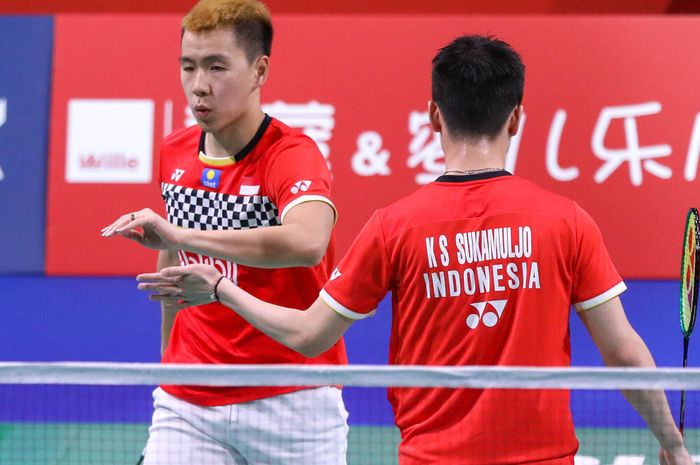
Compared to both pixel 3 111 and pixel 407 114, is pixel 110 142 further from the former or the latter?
pixel 407 114

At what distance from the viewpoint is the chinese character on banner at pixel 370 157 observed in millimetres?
6758

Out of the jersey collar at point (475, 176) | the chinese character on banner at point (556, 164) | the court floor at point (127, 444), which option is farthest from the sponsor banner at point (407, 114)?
the jersey collar at point (475, 176)

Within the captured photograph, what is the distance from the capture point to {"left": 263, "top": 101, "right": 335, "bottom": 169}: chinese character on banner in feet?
22.2

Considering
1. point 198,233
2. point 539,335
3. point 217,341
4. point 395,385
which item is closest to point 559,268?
point 539,335

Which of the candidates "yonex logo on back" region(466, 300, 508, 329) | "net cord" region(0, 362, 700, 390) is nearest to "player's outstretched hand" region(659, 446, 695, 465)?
"net cord" region(0, 362, 700, 390)

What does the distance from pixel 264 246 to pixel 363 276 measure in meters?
0.63

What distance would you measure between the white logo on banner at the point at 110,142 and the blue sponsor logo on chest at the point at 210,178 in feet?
11.9

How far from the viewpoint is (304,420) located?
3.07 metres

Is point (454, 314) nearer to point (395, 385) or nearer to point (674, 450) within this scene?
point (395, 385)

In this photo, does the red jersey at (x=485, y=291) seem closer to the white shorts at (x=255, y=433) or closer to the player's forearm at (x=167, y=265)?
the white shorts at (x=255, y=433)

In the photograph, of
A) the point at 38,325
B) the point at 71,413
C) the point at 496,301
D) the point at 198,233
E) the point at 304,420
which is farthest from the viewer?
the point at 38,325

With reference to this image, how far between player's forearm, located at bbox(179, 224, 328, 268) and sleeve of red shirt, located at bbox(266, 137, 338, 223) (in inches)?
4.2

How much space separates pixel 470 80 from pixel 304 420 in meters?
1.17

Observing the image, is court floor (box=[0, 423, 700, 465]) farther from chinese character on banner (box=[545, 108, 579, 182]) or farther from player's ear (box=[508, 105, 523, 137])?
player's ear (box=[508, 105, 523, 137])
